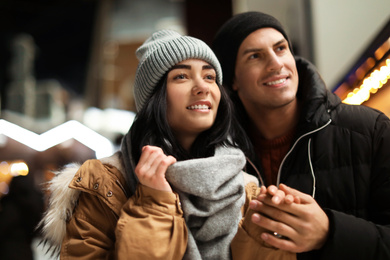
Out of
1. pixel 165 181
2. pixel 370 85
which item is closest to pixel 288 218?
pixel 165 181

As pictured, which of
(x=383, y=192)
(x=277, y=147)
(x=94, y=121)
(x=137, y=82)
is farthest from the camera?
(x=94, y=121)

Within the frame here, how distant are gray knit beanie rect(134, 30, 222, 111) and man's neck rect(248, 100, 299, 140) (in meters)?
0.43

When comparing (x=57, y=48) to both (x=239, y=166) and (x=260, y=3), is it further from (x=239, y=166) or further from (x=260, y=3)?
(x=239, y=166)

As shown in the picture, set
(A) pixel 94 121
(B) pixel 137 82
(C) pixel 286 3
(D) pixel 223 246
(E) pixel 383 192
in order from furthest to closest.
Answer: (A) pixel 94 121, (C) pixel 286 3, (B) pixel 137 82, (E) pixel 383 192, (D) pixel 223 246

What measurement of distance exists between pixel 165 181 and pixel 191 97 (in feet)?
1.25

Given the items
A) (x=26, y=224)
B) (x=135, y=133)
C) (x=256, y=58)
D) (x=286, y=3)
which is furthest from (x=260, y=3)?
(x=26, y=224)

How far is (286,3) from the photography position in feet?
11.6

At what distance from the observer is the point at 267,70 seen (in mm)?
1739

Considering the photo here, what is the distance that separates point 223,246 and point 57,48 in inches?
241

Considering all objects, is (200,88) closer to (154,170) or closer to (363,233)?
(154,170)

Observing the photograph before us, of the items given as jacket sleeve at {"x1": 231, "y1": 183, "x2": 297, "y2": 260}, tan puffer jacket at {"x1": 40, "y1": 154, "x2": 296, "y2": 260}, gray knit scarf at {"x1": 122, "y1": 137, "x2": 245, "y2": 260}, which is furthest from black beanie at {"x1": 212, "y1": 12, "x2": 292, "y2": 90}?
jacket sleeve at {"x1": 231, "y1": 183, "x2": 297, "y2": 260}

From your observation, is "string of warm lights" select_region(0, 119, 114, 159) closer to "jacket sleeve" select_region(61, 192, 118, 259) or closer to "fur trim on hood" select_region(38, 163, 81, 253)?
"fur trim on hood" select_region(38, 163, 81, 253)

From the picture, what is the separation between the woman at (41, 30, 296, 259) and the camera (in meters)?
1.15

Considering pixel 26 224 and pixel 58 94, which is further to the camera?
pixel 58 94
